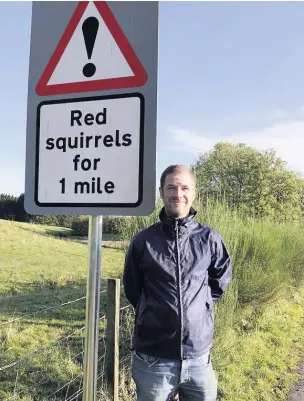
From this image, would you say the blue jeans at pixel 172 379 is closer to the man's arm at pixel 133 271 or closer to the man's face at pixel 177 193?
the man's arm at pixel 133 271

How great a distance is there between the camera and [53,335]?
6.04 m

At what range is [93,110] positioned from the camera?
65.7 inches

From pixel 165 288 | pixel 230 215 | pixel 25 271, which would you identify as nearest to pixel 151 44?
pixel 165 288

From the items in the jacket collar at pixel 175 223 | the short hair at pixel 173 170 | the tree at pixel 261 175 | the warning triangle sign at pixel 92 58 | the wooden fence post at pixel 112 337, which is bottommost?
the wooden fence post at pixel 112 337

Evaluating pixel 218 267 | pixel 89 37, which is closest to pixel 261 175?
pixel 218 267

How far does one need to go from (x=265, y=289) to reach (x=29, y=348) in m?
4.24

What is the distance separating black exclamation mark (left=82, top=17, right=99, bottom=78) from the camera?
169 cm

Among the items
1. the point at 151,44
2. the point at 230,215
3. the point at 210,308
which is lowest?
the point at 210,308

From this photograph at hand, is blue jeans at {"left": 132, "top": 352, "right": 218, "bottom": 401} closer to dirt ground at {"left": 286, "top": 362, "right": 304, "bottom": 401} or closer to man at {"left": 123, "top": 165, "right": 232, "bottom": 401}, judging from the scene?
man at {"left": 123, "top": 165, "right": 232, "bottom": 401}

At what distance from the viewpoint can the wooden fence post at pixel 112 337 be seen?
12.4 ft

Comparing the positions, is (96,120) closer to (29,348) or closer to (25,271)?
(29,348)

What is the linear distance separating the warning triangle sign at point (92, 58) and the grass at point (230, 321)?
3082 millimetres

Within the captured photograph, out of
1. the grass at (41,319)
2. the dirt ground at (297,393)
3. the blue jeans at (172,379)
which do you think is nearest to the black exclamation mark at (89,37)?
the blue jeans at (172,379)

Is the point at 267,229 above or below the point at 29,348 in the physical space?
above
